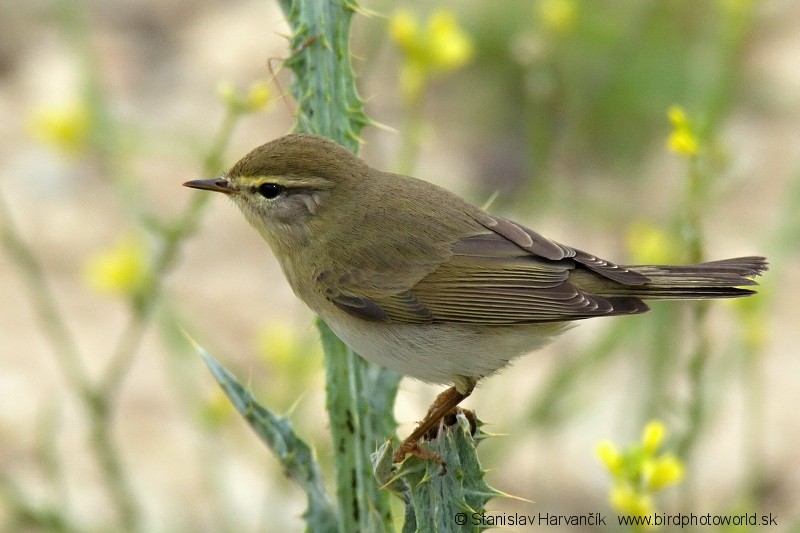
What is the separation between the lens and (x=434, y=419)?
11.6 ft

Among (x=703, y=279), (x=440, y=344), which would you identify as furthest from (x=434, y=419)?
(x=703, y=279)

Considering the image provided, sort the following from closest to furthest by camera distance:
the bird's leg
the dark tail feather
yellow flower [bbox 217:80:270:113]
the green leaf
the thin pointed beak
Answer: the bird's leg < the green leaf < the dark tail feather < the thin pointed beak < yellow flower [bbox 217:80:270:113]

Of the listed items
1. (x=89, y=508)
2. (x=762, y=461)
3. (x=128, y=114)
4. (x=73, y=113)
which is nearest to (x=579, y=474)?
(x=762, y=461)

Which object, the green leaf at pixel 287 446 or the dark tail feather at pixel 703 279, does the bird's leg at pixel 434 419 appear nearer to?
the green leaf at pixel 287 446

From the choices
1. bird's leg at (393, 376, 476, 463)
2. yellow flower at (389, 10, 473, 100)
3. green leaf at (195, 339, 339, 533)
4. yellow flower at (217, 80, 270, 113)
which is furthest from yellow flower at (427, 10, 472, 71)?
green leaf at (195, 339, 339, 533)

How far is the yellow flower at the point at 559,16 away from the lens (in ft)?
17.7

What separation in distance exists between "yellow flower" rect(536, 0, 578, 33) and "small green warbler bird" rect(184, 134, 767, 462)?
5.18ft

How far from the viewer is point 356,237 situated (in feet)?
13.5

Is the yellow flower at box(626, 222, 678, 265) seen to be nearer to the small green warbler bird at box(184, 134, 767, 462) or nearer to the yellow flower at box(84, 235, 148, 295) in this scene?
the small green warbler bird at box(184, 134, 767, 462)

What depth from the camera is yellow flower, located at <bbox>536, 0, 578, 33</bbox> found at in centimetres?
538

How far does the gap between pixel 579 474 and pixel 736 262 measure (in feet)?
10.0

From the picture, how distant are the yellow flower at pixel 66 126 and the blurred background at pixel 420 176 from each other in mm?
13

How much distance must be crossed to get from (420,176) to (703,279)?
4.42 metres

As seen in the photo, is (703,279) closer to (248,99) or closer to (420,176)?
(248,99)
